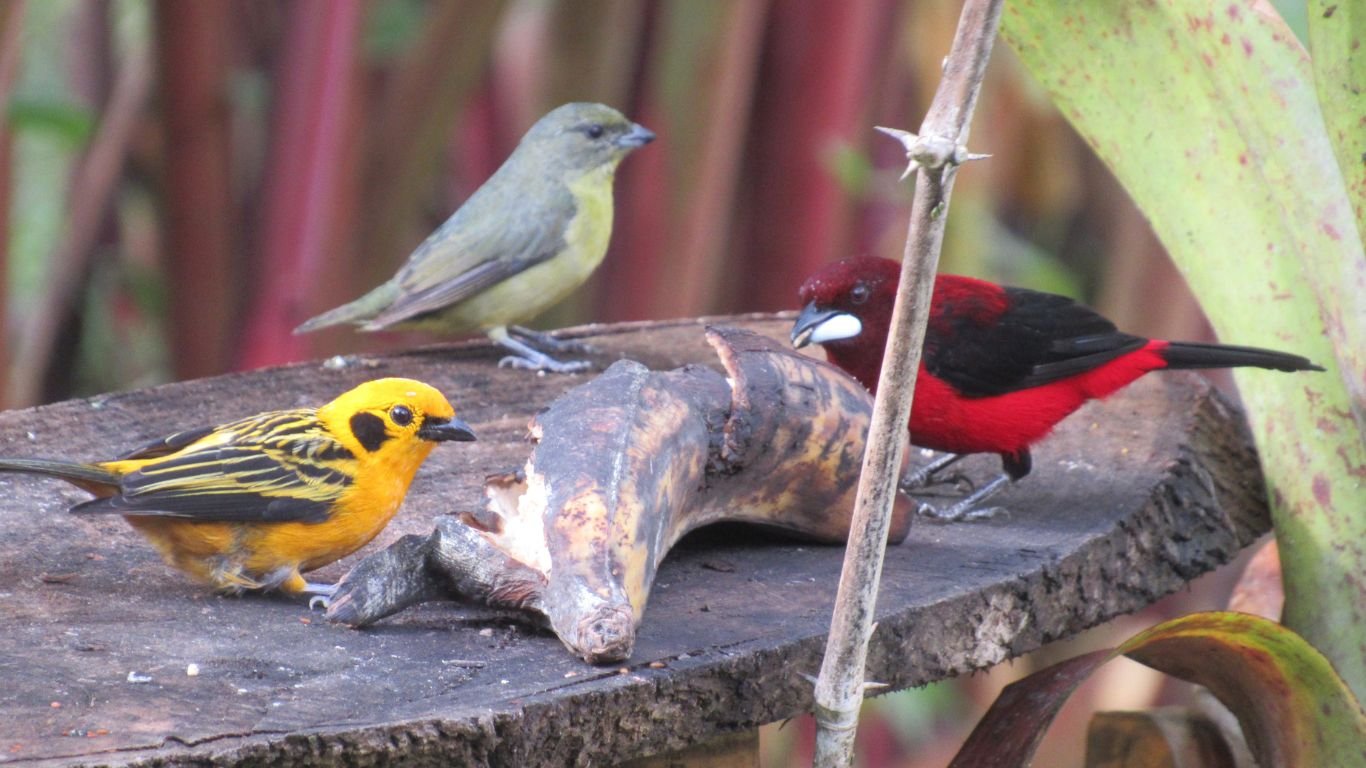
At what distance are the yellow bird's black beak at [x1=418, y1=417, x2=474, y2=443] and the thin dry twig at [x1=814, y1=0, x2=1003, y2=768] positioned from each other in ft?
3.24

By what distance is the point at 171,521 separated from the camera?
2531 mm

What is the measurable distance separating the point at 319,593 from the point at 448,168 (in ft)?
13.3

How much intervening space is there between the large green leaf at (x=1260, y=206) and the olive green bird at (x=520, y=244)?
165 cm

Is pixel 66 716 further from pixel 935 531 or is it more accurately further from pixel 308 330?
pixel 308 330

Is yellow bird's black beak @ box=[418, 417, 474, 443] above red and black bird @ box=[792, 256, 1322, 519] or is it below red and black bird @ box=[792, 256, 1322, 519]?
below

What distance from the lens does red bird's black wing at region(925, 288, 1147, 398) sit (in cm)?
334

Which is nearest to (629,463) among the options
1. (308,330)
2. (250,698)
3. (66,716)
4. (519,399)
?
(250,698)

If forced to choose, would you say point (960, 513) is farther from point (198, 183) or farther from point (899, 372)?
point (198, 183)

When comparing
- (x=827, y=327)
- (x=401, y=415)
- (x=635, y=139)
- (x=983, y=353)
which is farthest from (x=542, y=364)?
(x=635, y=139)

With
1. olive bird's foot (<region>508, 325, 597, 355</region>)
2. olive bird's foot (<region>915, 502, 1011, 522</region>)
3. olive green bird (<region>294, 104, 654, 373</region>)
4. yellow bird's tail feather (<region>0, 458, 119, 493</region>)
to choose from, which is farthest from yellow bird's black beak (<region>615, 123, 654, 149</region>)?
yellow bird's tail feather (<region>0, 458, 119, 493</region>)

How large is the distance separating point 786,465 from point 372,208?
2.93 meters

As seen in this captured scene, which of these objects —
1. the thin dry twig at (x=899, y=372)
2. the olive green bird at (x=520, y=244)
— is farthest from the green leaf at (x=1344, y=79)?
the olive green bird at (x=520, y=244)

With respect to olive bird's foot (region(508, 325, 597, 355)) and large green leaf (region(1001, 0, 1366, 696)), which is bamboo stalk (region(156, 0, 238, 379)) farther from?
large green leaf (region(1001, 0, 1366, 696))

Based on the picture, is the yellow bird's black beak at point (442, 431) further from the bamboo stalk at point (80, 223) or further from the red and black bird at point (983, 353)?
the bamboo stalk at point (80, 223)
